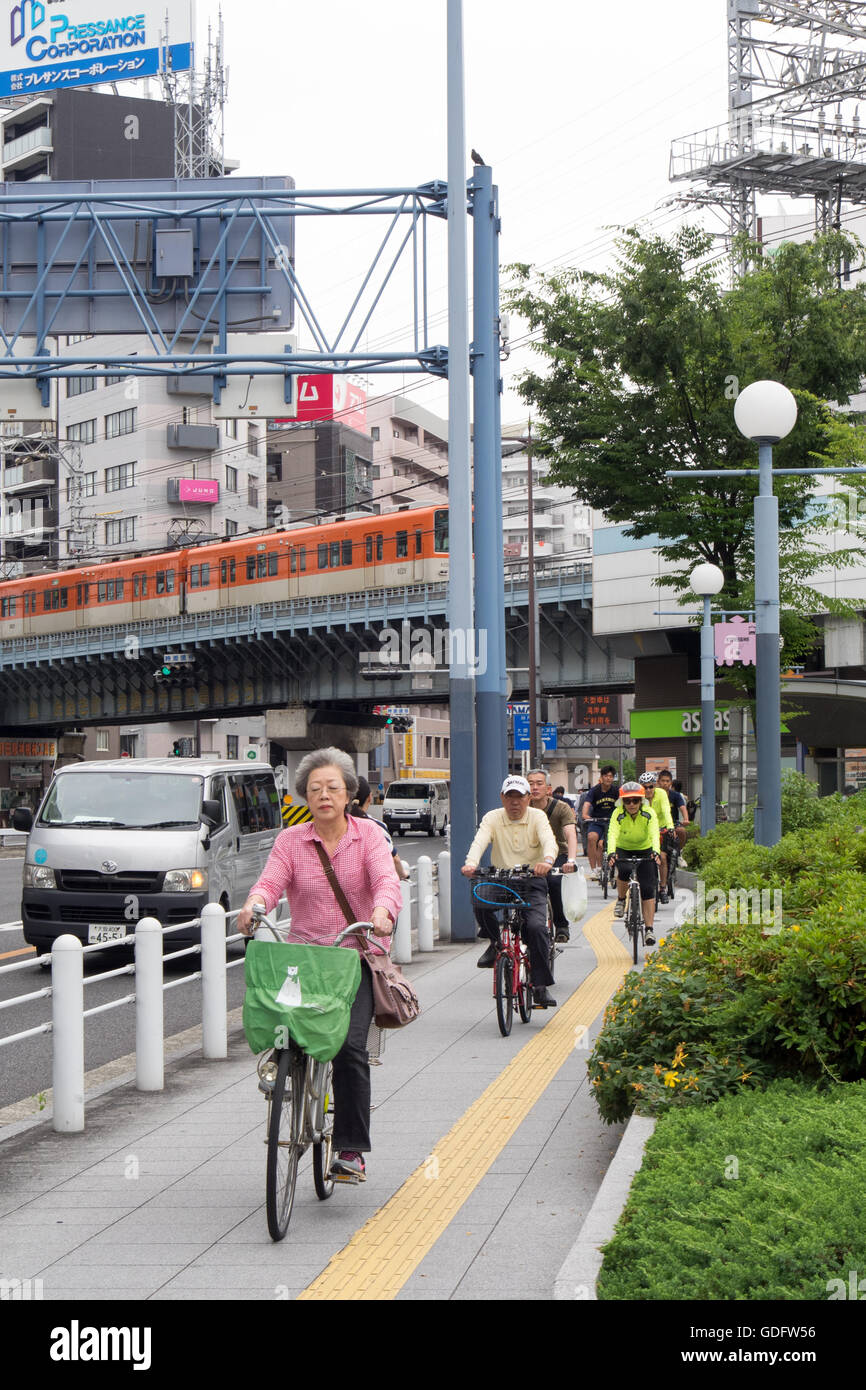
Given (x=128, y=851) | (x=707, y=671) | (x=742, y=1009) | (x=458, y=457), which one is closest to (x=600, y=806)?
(x=707, y=671)

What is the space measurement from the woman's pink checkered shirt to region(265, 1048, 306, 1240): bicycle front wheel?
0.60 metres

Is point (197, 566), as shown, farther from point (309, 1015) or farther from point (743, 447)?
point (309, 1015)

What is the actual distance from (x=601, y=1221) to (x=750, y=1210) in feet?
2.38

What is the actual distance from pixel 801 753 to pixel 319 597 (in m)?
18.2

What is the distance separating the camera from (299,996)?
5.48 m

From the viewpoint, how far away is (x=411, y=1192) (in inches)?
239

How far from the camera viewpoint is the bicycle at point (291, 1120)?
5.35m

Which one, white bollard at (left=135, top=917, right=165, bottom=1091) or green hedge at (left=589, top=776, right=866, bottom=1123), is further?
white bollard at (left=135, top=917, right=165, bottom=1091)

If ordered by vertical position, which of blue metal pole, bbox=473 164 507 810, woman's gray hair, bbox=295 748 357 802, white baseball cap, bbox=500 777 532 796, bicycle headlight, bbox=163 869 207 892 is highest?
blue metal pole, bbox=473 164 507 810

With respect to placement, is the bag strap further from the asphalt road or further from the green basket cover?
the asphalt road

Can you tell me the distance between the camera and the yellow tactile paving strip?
4.88 m

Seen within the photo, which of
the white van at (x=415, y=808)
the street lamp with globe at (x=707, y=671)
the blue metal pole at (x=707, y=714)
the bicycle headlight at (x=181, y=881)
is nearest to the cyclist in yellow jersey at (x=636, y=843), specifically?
the bicycle headlight at (x=181, y=881)

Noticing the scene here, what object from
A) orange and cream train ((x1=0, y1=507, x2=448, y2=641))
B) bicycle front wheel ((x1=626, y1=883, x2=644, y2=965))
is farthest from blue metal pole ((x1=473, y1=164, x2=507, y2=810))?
orange and cream train ((x1=0, y1=507, x2=448, y2=641))

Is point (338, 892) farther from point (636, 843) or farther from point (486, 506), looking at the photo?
point (486, 506)
